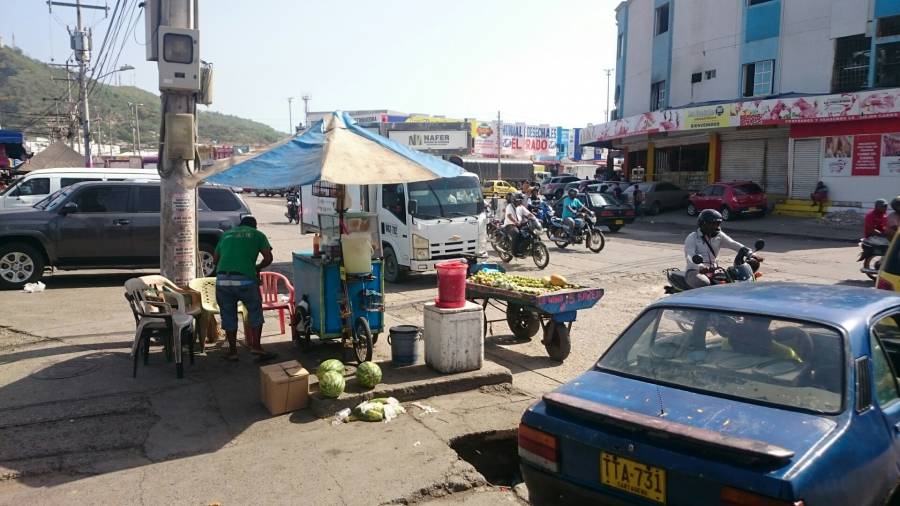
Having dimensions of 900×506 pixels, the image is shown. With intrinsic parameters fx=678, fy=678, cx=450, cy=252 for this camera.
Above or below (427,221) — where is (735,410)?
below

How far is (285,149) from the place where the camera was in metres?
6.90

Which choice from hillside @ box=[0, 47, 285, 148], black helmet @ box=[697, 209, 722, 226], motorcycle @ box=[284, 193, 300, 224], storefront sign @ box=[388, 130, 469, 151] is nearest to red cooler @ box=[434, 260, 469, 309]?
black helmet @ box=[697, 209, 722, 226]

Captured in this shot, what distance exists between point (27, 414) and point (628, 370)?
5056mm

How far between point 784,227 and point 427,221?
1784 cm

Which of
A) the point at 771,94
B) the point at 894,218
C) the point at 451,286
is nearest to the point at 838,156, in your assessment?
the point at 771,94

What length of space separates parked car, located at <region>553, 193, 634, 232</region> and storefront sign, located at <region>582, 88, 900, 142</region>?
8676mm

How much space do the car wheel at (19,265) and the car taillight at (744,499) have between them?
1246cm

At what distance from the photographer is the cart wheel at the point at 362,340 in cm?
682

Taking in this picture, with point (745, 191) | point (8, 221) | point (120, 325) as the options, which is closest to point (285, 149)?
point (120, 325)

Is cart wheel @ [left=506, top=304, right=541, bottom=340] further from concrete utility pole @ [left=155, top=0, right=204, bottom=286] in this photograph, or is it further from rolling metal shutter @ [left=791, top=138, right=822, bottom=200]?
rolling metal shutter @ [left=791, top=138, right=822, bottom=200]

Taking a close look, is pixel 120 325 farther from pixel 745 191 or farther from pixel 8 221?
pixel 745 191

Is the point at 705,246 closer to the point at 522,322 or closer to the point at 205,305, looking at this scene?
the point at 522,322

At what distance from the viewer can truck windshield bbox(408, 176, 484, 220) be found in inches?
506

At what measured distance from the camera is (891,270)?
6930 mm
